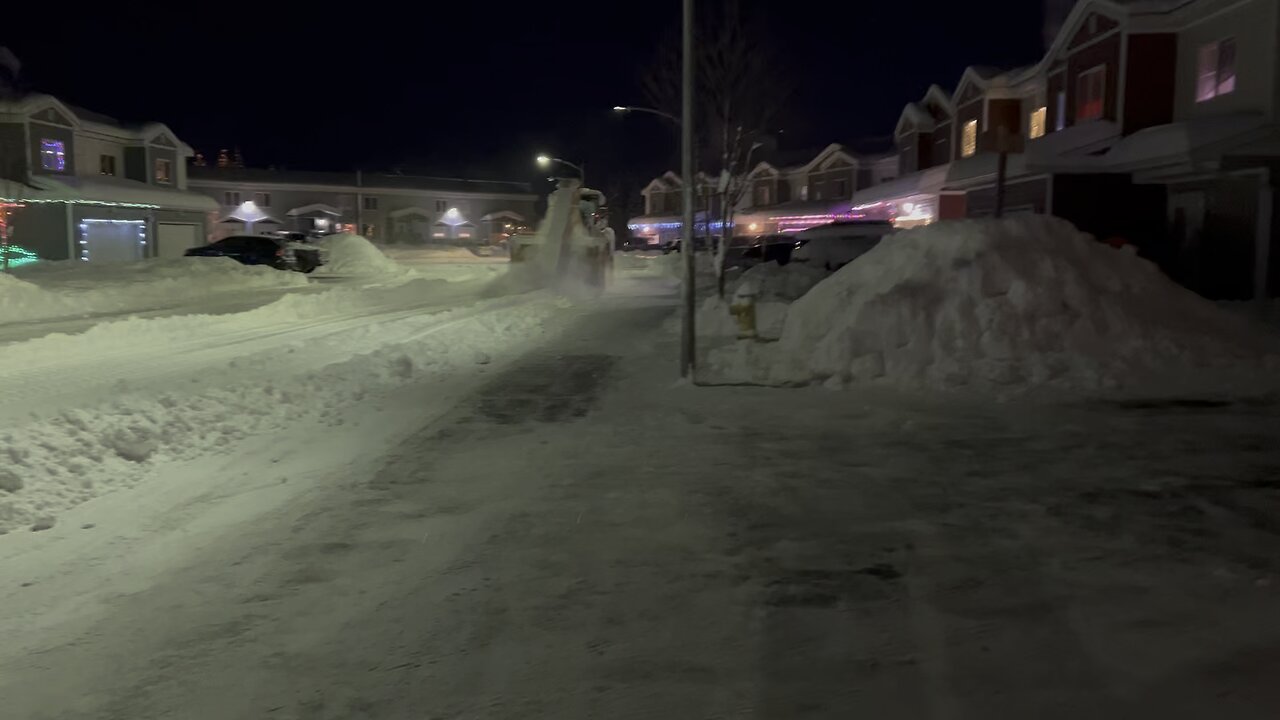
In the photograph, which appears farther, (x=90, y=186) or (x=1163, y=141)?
(x=90, y=186)

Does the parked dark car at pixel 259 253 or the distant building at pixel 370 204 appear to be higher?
the distant building at pixel 370 204

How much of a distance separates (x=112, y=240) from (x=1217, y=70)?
4084 centimetres

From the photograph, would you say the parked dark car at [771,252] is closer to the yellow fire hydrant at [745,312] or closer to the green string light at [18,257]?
the yellow fire hydrant at [745,312]

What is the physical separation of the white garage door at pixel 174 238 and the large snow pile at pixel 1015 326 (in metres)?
39.7

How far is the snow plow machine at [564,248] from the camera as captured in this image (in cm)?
2909

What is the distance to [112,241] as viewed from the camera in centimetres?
4222

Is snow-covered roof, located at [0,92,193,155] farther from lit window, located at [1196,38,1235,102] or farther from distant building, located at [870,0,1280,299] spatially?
lit window, located at [1196,38,1235,102]

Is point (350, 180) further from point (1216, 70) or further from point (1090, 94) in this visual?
Result: point (1216, 70)

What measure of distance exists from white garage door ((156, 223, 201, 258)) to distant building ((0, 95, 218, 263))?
47mm

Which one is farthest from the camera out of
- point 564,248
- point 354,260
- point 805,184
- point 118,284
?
point 805,184

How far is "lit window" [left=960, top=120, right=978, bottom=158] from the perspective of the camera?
38.3m

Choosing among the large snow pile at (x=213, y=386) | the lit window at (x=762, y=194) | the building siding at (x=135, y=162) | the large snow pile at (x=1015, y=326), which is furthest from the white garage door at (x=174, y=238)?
the large snow pile at (x=1015, y=326)

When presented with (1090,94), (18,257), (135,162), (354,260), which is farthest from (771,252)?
(135,162)

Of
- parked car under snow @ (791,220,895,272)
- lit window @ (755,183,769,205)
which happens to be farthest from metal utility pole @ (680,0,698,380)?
lit window @ (755,183,769,205)
